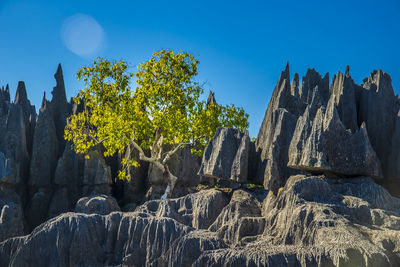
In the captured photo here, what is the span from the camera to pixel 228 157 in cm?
1655

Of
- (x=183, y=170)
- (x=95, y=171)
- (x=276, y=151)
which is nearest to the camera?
(x=276, y=151)

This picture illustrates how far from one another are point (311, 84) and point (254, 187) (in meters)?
11.1

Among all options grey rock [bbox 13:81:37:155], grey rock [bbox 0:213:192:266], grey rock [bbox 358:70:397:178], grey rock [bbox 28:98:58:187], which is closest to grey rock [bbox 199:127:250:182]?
grey rock [bbox 0:213:192:266]

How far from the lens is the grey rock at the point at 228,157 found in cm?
1622

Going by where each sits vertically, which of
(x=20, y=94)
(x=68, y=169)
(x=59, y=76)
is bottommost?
(x=68, y=169)

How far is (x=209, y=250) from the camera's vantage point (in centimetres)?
1126

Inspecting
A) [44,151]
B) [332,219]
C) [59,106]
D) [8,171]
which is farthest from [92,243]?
[59,106]

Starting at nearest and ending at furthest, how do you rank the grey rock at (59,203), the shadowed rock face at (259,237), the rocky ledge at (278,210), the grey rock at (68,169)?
the shadowed rock face at (259,237), the rocky ledge at (278,210), the grey rock at (59,203), the grey rock at (68,169)

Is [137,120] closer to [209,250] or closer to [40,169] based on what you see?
[40,169]

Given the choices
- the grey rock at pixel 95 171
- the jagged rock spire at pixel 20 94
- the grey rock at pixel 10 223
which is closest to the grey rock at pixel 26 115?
the jagged rock spire at pixel 20 94

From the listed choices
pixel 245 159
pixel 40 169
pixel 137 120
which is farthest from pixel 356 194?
pixel 40 169

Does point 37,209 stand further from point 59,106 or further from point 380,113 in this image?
point 380,113

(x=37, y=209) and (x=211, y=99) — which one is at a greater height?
(x=211, y=99)

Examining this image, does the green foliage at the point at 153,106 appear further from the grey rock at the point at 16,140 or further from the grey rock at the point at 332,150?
the grey rock at the point at 332,150
